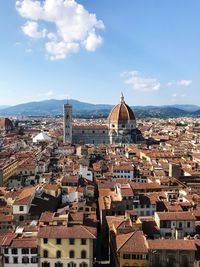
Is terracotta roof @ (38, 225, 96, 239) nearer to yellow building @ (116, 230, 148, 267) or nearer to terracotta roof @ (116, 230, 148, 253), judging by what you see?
terracotta roof @ (116, 230, 148, 253)

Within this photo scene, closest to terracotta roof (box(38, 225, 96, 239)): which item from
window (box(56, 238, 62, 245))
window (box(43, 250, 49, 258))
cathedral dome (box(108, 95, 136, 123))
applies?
window (box(56, 238, 62, 245))

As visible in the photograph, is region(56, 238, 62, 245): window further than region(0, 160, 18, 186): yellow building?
No

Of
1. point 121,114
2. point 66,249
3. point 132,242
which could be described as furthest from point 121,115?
point 66,249

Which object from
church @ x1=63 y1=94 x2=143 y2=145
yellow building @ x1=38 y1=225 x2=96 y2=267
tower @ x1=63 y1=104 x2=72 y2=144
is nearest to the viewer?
yellow building @ x1=38 y1=225 x2=96 y2=267

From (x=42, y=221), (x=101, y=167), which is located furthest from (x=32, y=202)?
(x=101, y=167)

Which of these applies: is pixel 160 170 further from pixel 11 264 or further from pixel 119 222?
pixel 11 264

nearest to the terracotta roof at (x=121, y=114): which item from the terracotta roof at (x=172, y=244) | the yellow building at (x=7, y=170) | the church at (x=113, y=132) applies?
the church at (x=113, y=132)

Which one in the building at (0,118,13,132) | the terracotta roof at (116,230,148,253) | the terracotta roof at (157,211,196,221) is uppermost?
the terracotta roof at (157,211,196,221)
